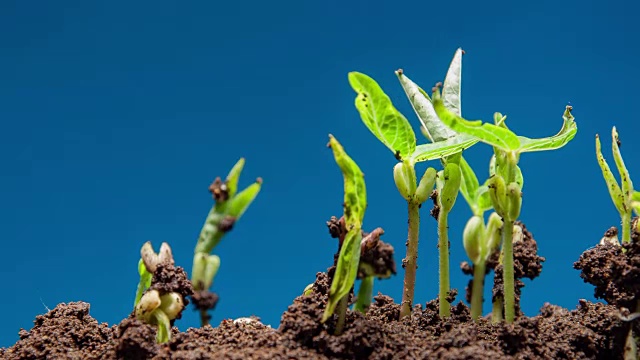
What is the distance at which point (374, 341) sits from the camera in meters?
1.43

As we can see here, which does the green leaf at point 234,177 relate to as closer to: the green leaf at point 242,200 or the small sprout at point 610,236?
the green leaf at point 242,200

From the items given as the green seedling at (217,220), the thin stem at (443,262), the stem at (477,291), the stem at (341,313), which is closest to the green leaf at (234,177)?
the green seedling at (217,220)

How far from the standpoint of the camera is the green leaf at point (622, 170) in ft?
5.54

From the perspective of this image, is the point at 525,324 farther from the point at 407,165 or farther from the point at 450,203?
the point at 407,165

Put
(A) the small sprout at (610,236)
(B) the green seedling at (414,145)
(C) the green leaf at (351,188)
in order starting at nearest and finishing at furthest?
1. (C) the green leaf at (351,188)
2. (B) the green seedling at (414,145)
3. (A) the small sprout at (610,236)

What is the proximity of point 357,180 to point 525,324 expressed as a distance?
53 centimetres

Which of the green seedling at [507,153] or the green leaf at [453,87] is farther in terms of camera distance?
the green leaf at [453,87]

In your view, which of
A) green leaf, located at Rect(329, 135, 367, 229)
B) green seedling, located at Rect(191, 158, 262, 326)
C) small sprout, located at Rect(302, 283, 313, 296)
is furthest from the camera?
small sprout, located at Rect(302, 283, 313, 296)

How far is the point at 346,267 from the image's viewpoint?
1383mm

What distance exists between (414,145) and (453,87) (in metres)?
0.25

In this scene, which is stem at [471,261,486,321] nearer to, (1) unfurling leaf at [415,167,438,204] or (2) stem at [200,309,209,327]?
(1) unfurling leaf at [415,167,438,204]

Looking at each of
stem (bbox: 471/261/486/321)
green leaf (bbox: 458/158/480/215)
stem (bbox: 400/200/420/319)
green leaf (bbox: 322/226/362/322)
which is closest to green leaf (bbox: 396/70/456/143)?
green leaf (bbox: 458/158/480/215)

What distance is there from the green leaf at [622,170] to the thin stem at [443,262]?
16.5 inches

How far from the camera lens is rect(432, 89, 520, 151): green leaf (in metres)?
1.38
